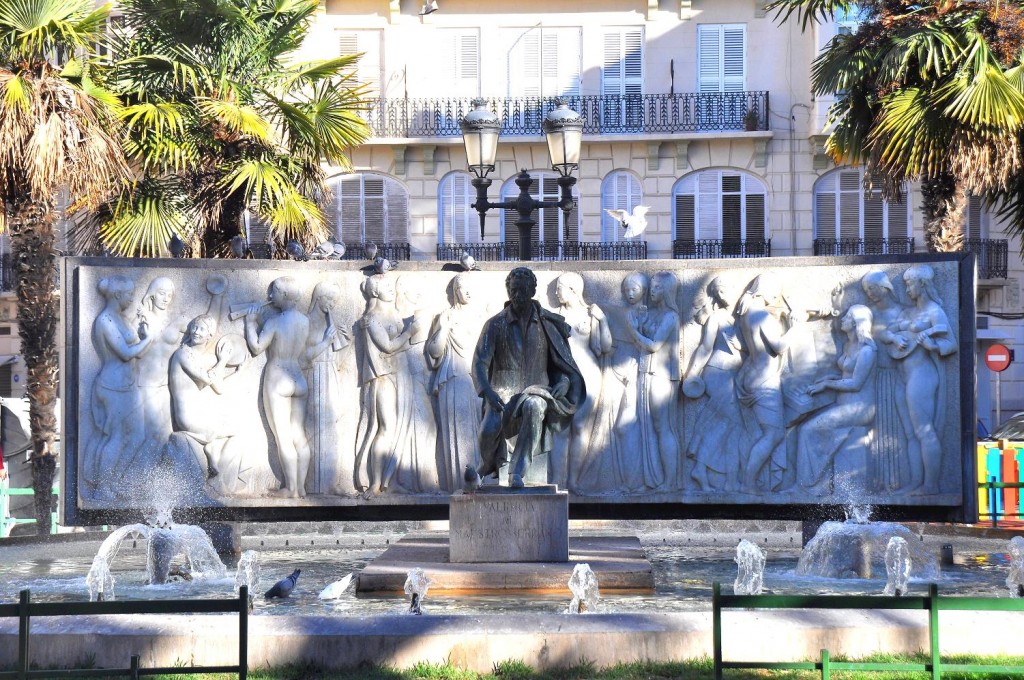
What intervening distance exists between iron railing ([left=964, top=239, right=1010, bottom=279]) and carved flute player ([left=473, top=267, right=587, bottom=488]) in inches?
944

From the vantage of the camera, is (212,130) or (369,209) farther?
(369,209)

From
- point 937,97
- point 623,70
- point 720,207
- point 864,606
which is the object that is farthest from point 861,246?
point 864,606

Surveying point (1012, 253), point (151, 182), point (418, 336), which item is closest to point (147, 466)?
point (418, 336)

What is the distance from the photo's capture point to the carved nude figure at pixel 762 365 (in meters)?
13.7

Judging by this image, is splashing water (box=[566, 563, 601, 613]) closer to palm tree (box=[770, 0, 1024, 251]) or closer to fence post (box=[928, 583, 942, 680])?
fence post (box=[928, 583, 942, 680])

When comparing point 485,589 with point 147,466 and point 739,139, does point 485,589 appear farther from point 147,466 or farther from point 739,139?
point 739,139

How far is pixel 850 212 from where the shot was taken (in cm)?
3209

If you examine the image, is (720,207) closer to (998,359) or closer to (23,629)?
(998,359)

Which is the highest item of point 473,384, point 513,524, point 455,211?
point 455,211

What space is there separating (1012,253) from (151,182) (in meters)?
21.8

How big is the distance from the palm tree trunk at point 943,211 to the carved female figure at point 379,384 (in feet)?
25.8

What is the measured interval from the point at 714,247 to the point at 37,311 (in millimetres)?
17630

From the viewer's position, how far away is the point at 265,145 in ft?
60.3

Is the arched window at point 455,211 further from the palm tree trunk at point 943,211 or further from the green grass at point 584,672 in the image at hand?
the green grass at point 584,672
